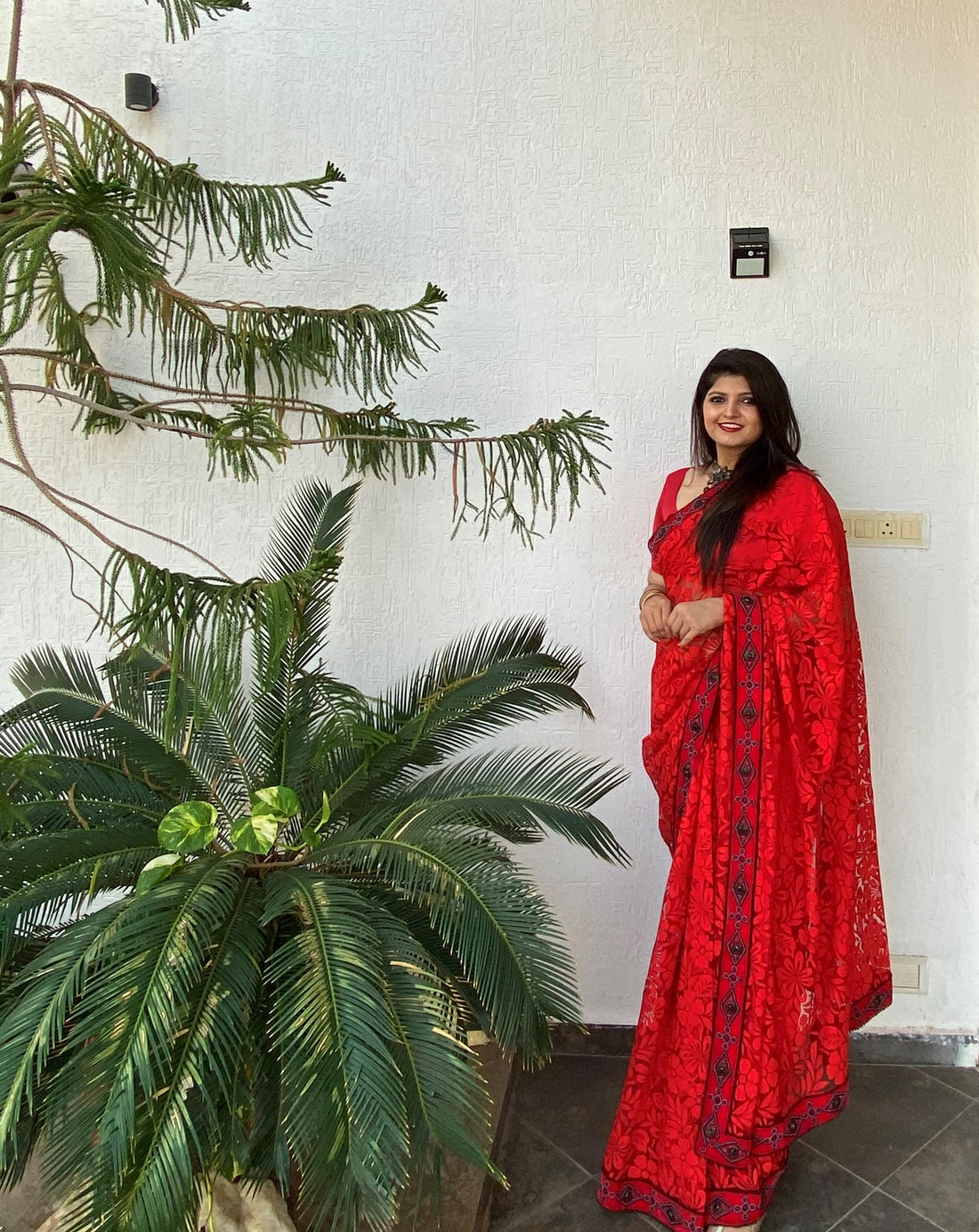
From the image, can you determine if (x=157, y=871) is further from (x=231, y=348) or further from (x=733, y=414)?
(x=733, y=414)

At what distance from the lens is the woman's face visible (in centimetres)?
160

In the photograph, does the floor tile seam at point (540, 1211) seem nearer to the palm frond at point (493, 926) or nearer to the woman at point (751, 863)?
the woman at point (751, 863)

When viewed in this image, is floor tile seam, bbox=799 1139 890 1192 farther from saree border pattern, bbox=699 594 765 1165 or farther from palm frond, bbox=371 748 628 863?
palm frond, bbox=371 748 628 863

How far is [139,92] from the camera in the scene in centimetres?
187

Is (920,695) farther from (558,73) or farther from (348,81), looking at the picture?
(348,81)

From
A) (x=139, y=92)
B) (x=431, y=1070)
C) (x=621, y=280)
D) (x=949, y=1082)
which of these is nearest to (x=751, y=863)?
(x=431, y=1070)

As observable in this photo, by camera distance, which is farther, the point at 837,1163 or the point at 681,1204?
the point at 837,1163

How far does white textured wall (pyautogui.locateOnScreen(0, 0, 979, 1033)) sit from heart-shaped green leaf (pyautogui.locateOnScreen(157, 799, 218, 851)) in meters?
0.70

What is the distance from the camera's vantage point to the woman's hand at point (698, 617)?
4.90 feet

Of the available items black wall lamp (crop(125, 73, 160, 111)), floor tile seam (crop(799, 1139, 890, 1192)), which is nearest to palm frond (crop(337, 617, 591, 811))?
floor tile seam (crop(799, 1139, 890, 1192))

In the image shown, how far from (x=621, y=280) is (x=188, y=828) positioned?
1.45 metres

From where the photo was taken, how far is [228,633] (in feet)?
2.92

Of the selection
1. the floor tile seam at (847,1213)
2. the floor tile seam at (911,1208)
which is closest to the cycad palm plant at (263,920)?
the floor tile seam at (847,1213)

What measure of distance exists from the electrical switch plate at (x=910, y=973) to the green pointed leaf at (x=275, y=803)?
147 cm
